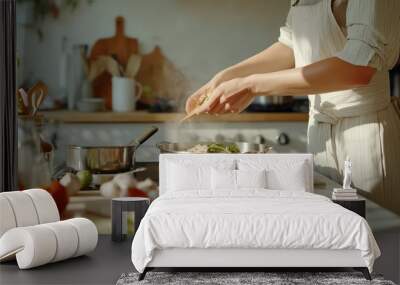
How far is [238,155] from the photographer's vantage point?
6.12 m

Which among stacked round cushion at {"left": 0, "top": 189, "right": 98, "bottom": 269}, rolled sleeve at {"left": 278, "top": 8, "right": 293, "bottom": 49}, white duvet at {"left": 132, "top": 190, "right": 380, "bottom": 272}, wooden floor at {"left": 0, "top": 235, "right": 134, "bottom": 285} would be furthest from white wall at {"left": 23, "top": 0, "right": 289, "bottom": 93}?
white duvet at {"left": 132, "top": 190, "right": 380, "bottom": 272}

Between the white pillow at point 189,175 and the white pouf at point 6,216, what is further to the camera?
the white pillow at point 189,175

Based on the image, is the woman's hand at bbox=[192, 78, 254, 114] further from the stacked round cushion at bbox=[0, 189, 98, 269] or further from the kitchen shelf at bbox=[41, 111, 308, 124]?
the stacked round cushion at bbox=[0, 189, 98, 269]

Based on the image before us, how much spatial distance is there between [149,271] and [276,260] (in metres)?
0.82

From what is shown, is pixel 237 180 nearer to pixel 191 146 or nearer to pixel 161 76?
pixel 191 146

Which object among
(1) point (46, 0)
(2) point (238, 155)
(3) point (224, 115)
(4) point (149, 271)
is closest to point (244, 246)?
(4) point (149, 271)

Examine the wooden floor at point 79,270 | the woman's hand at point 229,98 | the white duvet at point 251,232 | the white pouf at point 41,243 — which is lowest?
the wooden floor at point 79,270

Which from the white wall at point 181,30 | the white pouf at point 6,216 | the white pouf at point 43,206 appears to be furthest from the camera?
the white wall at point 181,30

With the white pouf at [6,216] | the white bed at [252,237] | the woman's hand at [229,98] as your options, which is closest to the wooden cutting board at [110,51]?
the woman's hand at [229,98]

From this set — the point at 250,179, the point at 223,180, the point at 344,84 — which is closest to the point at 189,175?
the point at 223,180

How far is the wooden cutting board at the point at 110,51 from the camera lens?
256 inches

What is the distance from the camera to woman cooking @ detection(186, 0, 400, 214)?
5762mm

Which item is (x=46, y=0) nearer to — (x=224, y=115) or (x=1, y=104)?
(x=1, y=104)

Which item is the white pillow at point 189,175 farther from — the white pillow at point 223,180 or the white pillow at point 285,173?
the white pillow at point 285,173
